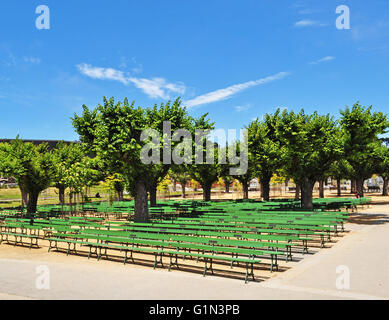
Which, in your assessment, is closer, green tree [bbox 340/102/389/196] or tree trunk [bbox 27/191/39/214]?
green tree [bbox 340/102/389/196]

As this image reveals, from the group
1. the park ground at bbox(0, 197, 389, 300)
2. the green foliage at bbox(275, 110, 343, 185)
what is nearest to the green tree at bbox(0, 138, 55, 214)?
the park ground at bbox(0, 197, 389, 300)

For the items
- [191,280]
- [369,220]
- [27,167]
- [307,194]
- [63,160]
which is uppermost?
[63,160]

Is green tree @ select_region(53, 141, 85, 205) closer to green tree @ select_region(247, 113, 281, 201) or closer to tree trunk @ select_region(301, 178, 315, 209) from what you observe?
green tree @ select_region(247, 113, 281, 201)

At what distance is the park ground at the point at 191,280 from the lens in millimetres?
7137

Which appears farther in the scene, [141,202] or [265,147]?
[265,147]

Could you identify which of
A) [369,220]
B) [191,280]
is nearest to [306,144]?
[369,220]

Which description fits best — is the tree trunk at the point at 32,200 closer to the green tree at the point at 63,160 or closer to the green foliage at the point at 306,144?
the green tree at the point at 63,160

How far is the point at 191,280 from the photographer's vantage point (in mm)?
8312

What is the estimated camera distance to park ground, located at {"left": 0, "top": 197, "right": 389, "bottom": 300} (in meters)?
7.14

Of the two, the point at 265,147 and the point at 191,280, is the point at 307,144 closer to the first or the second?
the point at 265,147

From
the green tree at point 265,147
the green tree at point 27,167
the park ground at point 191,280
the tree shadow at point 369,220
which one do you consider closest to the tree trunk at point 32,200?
the green tree at point 27,167

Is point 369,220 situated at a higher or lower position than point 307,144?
lower
